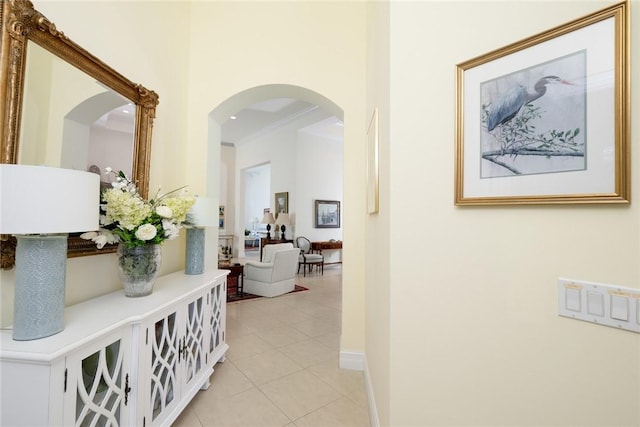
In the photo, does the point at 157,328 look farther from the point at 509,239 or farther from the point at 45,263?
the point at 509,239

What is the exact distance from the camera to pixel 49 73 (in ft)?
4.40

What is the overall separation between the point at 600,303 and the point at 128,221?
2.07m

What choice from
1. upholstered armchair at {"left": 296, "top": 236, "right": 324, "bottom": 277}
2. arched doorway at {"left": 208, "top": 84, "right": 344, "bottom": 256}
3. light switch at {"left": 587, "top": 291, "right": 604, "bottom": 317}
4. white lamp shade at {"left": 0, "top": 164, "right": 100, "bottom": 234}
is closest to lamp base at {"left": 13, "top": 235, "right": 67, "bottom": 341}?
white lamp shade at {"left": 0, "top": 164, "right": 100, "bottom": 234}

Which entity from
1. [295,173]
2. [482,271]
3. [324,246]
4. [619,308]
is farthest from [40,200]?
[324,246]

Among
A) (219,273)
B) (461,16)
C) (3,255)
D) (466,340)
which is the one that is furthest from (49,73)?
(466,340)

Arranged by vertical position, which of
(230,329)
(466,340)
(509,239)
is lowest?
(230,329)

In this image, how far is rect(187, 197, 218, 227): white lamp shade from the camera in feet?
6.96

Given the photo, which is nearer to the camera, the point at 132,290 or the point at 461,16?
the point at 461,16

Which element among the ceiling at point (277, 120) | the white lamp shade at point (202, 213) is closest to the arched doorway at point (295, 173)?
the ceiling at point (277, 120)

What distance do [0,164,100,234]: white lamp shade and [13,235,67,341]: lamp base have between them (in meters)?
0.20

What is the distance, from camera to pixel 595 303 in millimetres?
851

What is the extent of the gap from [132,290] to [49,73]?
122cm

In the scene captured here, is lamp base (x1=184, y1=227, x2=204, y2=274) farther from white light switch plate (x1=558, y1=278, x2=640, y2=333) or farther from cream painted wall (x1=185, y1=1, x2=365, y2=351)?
white light switch plate (x1=558, y1=278, x2=640, y2=333)

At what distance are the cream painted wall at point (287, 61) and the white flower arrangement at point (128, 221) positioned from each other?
1.04m
